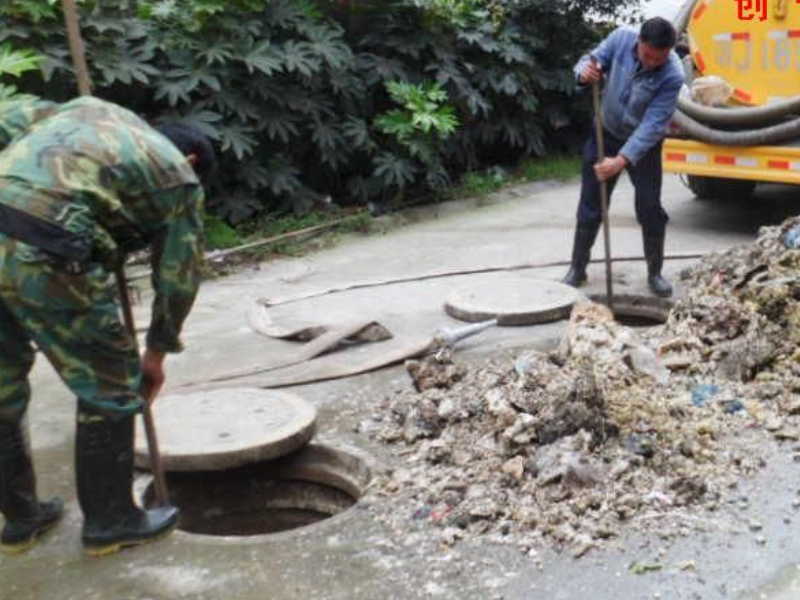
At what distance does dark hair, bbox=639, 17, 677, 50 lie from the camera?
5.60m

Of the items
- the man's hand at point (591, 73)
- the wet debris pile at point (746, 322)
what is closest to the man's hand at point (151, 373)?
the wet debris pile at point (746, 322)

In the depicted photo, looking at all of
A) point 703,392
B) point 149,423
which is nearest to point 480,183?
point 703,392

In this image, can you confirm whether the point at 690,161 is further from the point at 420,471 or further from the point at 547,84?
the point at 420,471

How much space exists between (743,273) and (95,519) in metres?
3.51

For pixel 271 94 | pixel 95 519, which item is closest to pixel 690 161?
pixel 271 94

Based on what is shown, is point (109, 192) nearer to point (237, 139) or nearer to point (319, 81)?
point (237, 139)

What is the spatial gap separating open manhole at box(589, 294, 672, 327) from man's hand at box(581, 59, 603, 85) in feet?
4.20

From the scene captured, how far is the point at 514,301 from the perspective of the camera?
5.81 m

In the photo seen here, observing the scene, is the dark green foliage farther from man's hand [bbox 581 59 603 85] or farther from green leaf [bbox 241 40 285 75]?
man's hand [bbox 581 59 603 85]

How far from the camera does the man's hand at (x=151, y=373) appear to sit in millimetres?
3426

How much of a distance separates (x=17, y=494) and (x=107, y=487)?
1.11 feet

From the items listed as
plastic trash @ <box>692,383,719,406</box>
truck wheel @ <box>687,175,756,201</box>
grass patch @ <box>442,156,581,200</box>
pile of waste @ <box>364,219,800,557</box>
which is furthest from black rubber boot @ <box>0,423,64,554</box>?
truck wheel @ <box>687,175,756,201</box>

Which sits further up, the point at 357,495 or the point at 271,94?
the point at 271,94

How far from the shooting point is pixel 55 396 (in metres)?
4.84
